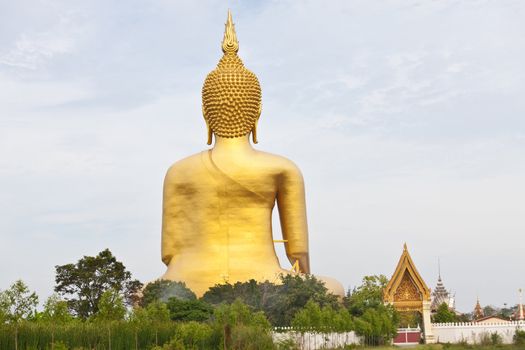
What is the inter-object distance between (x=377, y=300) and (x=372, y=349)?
25.0 ft

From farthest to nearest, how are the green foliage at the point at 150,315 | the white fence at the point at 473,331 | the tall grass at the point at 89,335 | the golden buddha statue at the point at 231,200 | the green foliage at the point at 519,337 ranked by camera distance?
the golden buddha statue at the point at 231,200 < the white fence at the point at 473,331 < the green foliage at the point at 519,337 < the green foliage at the point at 150,315 < the tall grass at the point at 89,335

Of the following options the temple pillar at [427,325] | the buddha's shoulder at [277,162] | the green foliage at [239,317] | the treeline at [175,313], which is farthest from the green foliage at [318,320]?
the buddha's shoulder at [277,162]

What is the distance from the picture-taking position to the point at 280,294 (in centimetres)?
3162

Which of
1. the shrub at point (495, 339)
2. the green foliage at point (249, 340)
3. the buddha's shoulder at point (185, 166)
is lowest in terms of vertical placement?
→ the shrub at point (495, 339)

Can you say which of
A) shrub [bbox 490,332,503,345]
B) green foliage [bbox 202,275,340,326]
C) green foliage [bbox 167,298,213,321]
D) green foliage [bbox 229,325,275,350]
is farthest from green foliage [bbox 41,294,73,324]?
shrub [bbox 490,332,503,345]

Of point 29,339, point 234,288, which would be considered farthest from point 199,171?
point 29,339

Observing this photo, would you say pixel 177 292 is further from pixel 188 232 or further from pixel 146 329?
pixel 146 329

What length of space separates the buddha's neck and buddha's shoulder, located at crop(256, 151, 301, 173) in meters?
0.55

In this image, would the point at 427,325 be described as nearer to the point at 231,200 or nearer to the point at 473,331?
the point at 473,331

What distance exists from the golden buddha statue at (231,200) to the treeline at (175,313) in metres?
2.28

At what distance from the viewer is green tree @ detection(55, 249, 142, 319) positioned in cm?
3581

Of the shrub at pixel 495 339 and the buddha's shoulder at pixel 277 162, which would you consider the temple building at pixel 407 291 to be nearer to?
the shrub at pixel 495 339

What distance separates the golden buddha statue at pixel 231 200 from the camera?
3525 cm

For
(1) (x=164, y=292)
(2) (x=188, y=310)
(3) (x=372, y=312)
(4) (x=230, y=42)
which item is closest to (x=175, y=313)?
(2) (x=188, y=310)
